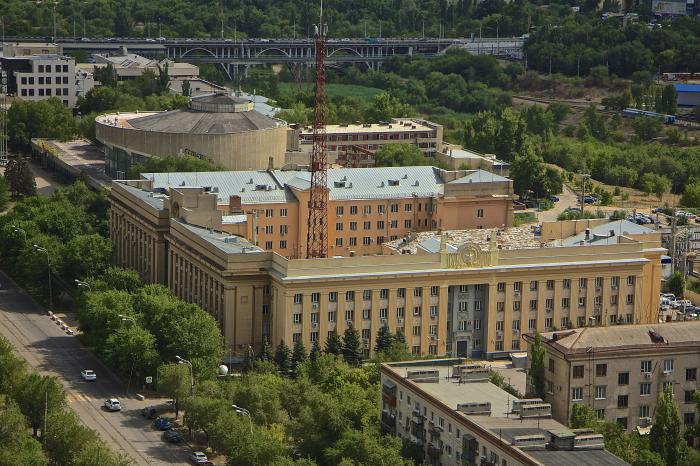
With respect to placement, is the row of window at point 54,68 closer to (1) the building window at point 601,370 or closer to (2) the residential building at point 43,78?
(2) the residential building at point 43,78

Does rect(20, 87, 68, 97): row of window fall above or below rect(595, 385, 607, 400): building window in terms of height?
above

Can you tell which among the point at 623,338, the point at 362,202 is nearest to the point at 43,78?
the point at 362,202

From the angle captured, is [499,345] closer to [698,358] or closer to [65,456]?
[698,358]

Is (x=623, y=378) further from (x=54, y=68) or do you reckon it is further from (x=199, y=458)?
(x=54, y=68)

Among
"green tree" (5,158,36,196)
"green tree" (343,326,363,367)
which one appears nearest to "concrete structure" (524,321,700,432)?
"green tree" (343,326,363,367)

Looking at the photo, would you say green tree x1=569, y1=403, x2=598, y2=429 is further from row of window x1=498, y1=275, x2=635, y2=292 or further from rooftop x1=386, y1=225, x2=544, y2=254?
rooftop x1=386, y1=225, x2=544, y2=254

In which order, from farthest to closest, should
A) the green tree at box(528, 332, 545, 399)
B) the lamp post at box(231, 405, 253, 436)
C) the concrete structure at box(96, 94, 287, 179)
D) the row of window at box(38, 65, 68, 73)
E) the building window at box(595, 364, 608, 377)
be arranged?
the row of window at box(38, 65, 68, 73) < the concrete structure at box(96, 94, 287, 179) < the lamp post at box(231, 405, 253, 436) < the green tree at box(528, 332, 545, 399) < the building window at box(595, 364, 608, 377)

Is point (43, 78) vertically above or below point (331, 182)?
above

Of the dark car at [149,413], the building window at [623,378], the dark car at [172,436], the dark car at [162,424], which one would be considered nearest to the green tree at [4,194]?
the dark car at [149,413]
